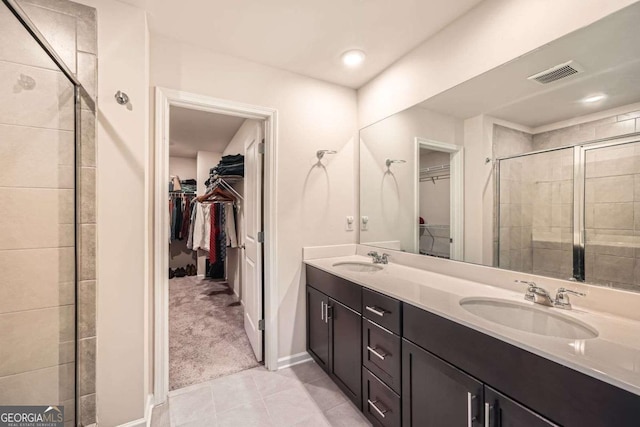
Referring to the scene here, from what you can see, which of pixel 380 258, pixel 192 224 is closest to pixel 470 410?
pixel 380 258

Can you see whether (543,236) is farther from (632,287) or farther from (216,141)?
(216,141)

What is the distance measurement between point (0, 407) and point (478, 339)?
203cm

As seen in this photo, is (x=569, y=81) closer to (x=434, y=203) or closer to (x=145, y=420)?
(x=434, y=203)

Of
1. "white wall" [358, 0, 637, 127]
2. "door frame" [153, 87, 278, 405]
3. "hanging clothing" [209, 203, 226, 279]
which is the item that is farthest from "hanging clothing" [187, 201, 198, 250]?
"white wall" [358, 0, 637, 127]

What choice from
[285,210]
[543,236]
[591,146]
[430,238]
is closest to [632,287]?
[543,236]

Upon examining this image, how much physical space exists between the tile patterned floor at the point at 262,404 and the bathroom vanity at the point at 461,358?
0.47 feet

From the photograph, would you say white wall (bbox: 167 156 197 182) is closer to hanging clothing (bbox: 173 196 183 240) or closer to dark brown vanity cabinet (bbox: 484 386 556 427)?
hanging clothing (bbox: 173 196 183 240)

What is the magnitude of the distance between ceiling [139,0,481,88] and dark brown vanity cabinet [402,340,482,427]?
1.87 metres

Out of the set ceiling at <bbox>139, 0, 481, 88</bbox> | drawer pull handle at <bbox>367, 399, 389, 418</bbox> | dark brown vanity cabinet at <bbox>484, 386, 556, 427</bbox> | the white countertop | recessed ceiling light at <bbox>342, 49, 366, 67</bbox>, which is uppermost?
ceiling at <bbox>139, 0, 481, 88</bbox>

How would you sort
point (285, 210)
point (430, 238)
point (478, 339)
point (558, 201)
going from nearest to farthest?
point (478, 339) < point (558, 201) < point (430, 238) < point (285, 210)

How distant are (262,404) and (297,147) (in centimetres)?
191

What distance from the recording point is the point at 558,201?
50.8 inches

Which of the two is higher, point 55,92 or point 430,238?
point 55,92

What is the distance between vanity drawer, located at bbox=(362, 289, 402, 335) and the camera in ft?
4.49
